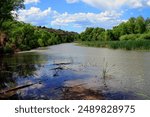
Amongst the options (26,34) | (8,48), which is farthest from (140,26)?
(8,48)

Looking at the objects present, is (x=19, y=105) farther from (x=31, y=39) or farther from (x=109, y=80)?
(x=31, y=39)

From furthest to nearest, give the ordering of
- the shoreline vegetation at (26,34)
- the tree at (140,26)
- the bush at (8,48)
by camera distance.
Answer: the tree at (140,26), the bush at (8,48), the shoreline vegetation at (26,34)

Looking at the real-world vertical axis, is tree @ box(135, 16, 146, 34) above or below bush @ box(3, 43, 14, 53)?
above

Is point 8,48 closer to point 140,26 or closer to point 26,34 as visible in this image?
point 26,34

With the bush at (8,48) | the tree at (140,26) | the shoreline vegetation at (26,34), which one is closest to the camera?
the shoreline vegetation at (26,34)

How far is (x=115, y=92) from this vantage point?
17516mm

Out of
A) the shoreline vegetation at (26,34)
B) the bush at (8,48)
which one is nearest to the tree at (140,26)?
the shoreline vegetation at (26,34)

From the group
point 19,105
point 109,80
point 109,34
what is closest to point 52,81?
point 109,80

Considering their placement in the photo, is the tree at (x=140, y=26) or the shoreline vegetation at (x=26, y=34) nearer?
the shoreline vegetation at (x=26, y=34)

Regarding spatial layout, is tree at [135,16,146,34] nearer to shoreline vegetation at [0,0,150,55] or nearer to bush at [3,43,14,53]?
shoreline vegetation at [0,0,150,55]

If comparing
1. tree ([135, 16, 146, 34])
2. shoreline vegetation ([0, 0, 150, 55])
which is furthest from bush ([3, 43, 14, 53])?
tree ([135, 16, 146, 34])

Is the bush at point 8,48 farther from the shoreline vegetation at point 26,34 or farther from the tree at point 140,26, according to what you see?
the tree at point 140,26

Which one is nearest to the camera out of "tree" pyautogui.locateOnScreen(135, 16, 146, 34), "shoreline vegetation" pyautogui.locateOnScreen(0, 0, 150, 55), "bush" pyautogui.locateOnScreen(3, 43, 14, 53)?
"shoreline vegetation" pyautogui.locateOnScreen(0, 0, 150, 55)

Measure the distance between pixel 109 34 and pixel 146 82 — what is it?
115567mm
